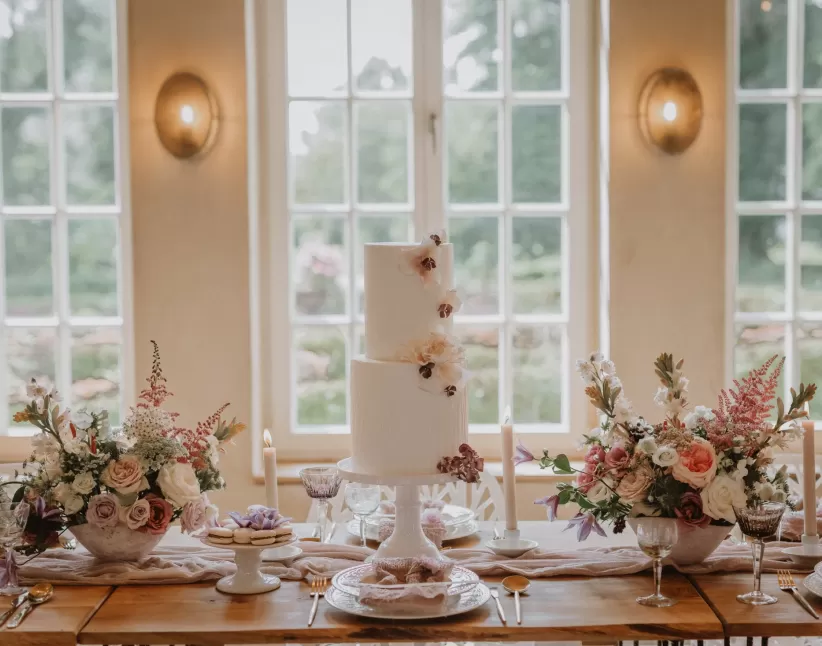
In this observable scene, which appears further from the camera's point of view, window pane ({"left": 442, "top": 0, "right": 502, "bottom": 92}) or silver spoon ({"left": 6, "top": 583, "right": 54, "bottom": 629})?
window pane ({"left": 442, "top": 0, "right": 502, "bottom": 92})

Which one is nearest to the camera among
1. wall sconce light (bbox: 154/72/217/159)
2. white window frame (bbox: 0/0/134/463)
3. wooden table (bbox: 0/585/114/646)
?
wooden table (bbox: 0/585/114/646)

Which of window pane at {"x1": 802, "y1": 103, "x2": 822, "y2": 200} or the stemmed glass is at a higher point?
window pane at {"x1": 802, "y1": 103, "x2": 822, "y2": 200}

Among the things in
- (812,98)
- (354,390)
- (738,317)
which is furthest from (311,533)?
(812,98)

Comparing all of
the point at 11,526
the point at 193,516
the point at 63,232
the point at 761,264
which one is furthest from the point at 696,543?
the point at 63,232

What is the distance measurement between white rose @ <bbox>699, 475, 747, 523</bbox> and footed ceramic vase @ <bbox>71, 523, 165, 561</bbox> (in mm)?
1068

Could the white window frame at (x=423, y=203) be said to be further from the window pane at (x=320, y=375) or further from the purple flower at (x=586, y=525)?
the purple flower at (x=586, y=525)

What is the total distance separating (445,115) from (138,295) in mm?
1251

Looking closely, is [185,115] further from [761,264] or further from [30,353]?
[761,264]

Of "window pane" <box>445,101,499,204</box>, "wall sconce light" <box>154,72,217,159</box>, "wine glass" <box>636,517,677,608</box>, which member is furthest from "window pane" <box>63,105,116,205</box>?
"wine glass" <box>636,517,677,608</box>

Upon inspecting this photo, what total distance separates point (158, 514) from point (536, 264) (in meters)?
2.13

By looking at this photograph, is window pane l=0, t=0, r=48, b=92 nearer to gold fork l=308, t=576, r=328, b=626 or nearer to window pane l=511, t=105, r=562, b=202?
window pane l=511, t=105, r=562, b=202

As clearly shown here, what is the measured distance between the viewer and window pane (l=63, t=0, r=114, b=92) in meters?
3.84

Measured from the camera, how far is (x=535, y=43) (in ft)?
12.9

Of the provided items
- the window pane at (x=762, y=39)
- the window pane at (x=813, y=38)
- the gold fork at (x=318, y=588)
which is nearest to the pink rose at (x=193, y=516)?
the gold fork at (x=318, y=588)
